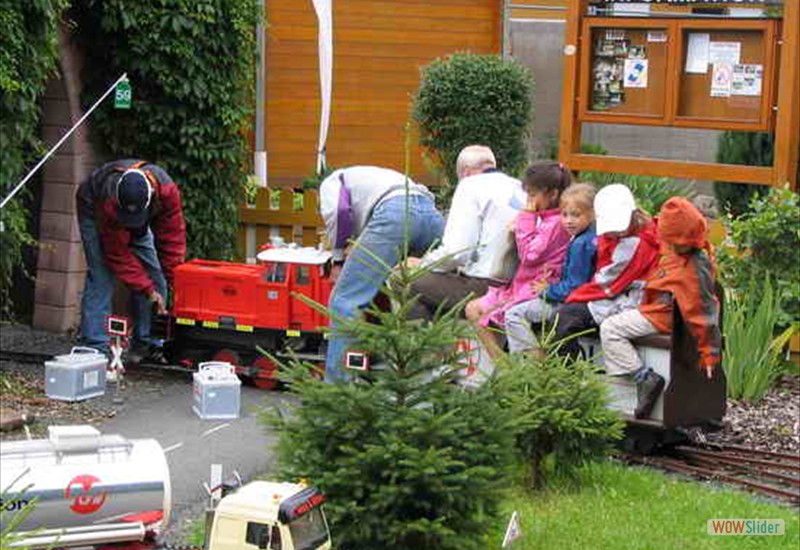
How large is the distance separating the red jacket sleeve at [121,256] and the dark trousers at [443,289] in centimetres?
241

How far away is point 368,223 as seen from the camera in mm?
9695

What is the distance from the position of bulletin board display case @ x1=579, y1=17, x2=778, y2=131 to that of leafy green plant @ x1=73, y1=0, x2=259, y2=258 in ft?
10.3

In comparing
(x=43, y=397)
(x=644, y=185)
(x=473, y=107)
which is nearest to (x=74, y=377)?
(x=43, y=397)

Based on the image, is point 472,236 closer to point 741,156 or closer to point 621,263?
point 621,263

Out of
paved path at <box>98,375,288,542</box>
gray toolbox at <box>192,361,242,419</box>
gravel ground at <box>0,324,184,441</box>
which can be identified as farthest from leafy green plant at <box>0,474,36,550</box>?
gray toolbox at <box>192,361,242,419</box>

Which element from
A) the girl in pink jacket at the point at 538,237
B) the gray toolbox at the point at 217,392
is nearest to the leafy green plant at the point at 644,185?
the girl in pink jacket at the point at 538,237

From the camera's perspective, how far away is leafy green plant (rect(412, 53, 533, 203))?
1545 cm

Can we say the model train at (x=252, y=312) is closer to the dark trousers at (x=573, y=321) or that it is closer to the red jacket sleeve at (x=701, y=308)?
the dark trousers at (x=573, y=321)

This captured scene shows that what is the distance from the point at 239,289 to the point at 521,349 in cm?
257

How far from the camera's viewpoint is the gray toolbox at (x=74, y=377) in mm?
9906

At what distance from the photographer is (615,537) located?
7516 millimetres

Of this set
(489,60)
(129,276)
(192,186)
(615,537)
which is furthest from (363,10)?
(615,537)

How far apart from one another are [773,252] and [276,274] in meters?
3.72

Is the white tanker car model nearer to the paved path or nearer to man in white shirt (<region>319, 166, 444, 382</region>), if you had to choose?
the paved path
